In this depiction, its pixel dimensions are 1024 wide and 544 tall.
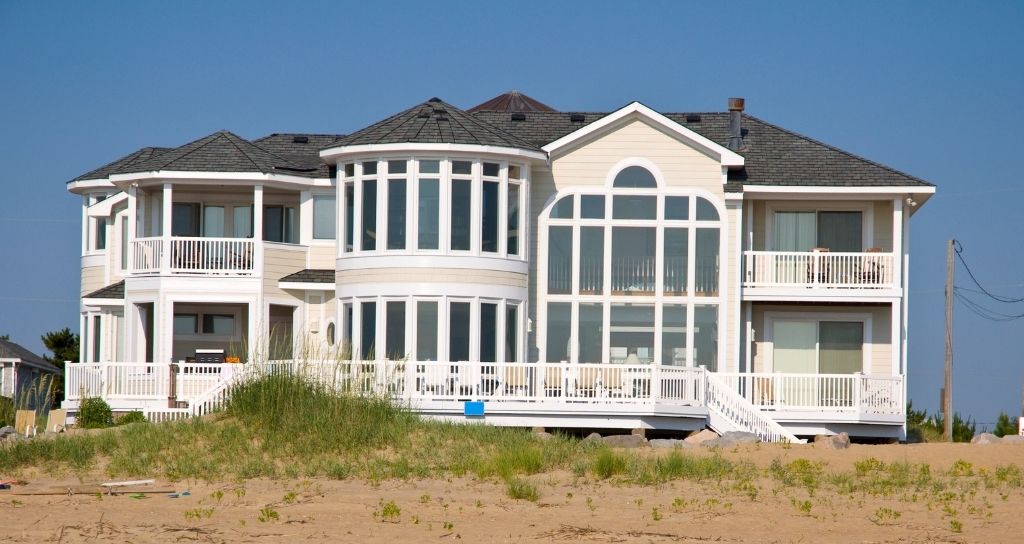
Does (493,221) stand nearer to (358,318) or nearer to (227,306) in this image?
(358,318)

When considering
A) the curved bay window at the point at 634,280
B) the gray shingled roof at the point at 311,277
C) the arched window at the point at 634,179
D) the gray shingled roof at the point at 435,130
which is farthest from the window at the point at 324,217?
the arched window at the point at 634,179

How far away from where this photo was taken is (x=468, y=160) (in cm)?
2948

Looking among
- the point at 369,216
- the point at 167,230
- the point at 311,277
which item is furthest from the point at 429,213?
the point at 167,230

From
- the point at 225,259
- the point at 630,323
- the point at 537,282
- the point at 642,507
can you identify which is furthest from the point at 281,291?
the point at 642,507

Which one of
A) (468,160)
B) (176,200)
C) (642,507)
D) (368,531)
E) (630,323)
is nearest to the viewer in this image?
(368,531)

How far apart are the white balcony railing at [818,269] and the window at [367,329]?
810 centimetres

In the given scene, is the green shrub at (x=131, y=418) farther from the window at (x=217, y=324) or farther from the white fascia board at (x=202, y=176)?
the window at (x=217, y=324)

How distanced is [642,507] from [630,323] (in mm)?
13300

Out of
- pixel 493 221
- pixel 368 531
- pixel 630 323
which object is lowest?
pixel 368 531

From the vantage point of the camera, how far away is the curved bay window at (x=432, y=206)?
29.4 meters

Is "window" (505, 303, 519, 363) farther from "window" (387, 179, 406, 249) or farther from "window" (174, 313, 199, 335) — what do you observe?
"window" (174, 313, 199, 335)

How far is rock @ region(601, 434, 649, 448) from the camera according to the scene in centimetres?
2561

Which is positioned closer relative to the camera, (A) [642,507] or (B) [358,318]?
(A) [642,507]

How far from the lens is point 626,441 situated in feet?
85.0
